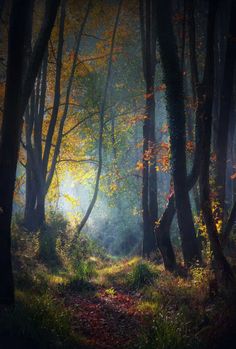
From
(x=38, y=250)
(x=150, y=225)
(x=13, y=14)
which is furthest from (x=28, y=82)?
(x=150, y=225)

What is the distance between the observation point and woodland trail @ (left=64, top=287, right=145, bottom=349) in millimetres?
7168

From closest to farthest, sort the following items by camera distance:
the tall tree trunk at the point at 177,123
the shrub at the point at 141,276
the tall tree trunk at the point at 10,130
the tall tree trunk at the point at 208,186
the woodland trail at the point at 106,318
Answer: the woodland trail at the point at 106,318 → the tall tree trunk at the point at 10,130 → the tall tree trunk at the point at 208,186 → the shrub at the point at 141,276 → the tall tree trunk at the point at 177,123

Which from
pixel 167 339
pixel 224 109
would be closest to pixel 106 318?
pixel 167 339

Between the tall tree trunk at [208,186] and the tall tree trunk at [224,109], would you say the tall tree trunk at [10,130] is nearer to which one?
the tall tree trunk at [208,186]

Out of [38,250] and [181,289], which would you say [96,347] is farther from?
[38,250]

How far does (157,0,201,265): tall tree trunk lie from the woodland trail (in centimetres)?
253

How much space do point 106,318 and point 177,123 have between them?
618cm

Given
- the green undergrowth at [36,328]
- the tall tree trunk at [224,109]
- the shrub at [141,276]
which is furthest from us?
the shrub at [141,276]

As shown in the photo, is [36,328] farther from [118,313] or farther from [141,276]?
[141,276]

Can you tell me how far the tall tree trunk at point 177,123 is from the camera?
11.7 metres

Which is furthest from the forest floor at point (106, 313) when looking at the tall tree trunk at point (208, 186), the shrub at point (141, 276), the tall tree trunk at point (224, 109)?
the tall tree trunk at point (224, 109)

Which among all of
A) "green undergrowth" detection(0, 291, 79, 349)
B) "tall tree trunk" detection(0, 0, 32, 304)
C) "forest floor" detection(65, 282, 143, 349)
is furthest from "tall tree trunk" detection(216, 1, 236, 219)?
"green undergrowth" detection(0, 291, 79, 349)

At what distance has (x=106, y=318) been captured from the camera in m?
8.67

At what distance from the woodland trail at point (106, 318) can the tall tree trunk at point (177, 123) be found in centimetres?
253
